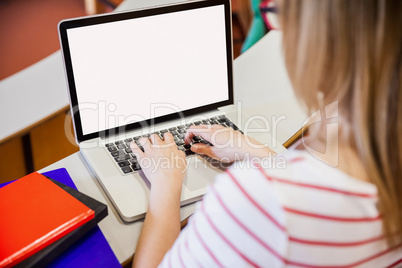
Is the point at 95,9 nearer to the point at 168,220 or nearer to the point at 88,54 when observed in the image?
the point at 88,54

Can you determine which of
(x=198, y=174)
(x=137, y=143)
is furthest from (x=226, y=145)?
(x=137, y=143)

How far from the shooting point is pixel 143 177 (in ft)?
2.76

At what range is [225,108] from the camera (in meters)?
1.08

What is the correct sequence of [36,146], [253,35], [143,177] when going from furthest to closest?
1. [253,35]
2. [36,146]
3. [143,177]

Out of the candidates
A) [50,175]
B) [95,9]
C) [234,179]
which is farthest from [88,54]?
[95,9]

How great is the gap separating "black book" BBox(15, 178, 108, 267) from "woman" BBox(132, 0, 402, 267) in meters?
0.26

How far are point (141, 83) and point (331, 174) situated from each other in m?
0.58

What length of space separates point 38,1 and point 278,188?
298 cm

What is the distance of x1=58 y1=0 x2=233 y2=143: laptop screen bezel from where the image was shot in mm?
817

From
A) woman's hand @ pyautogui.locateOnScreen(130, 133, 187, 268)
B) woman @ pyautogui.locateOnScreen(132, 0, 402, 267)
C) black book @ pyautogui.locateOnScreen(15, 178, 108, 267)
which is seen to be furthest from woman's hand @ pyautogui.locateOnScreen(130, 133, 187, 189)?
woman @ pyautogui.locateOnScreen(132, 0, 402, 267)

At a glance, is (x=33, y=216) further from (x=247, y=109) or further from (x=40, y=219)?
(x=247, y=109)

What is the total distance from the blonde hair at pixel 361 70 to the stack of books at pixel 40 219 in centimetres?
43

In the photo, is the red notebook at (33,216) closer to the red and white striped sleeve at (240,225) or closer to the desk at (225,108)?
the desk at (225,108)

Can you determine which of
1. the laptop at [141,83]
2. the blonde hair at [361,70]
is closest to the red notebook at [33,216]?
the laptop at [141,83]
